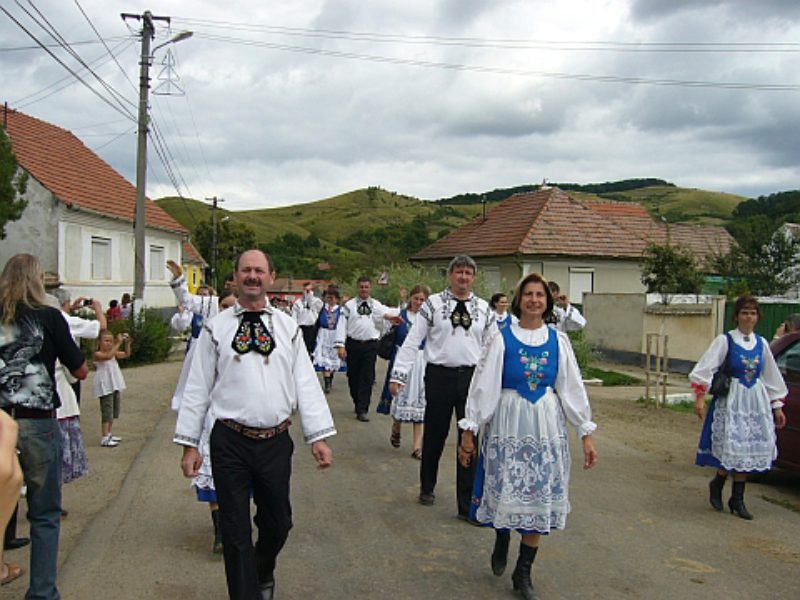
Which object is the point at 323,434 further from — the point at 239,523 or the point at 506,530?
the point at 506,530

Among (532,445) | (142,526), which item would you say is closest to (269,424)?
(532,445)

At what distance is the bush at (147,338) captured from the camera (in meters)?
20.6

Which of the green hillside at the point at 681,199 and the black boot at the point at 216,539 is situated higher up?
the green hillside at the point at 681,199

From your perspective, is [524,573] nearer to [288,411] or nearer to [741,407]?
[288,411]

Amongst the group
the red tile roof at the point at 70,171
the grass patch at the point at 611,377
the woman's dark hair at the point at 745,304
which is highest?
the red tile roof at the point at 70,171

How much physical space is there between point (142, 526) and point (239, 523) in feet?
8.22

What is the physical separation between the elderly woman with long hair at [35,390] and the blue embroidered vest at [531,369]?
2637mm

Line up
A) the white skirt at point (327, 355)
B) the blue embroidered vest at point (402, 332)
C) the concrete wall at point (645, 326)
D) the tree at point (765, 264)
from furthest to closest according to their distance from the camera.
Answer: the tree at point (765, 264), the concrete wall at point (645, 326), the white skirt at point (327, 355), the blue embroidered vest at point (402, 332)

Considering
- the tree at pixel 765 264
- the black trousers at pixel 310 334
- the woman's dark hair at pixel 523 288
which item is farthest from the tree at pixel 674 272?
the woman's dark hair at pixel 523 288

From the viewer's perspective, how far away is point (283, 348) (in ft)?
14.1

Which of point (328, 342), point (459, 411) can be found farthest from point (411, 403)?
point (328, 342)

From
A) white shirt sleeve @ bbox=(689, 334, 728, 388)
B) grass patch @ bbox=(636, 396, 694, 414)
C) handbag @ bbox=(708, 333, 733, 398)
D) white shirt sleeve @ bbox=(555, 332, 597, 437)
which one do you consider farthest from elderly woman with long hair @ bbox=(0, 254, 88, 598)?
grass patch @ bbox=(636, 396, 694, 414)

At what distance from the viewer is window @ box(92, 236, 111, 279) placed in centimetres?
2617

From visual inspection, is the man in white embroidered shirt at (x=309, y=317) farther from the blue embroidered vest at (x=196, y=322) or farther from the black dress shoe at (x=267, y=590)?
the black dress shoe at (x=267, y=590)
